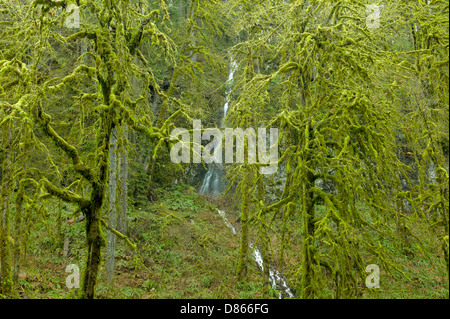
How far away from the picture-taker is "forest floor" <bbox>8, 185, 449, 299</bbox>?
837cm

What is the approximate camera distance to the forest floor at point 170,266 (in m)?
8.37

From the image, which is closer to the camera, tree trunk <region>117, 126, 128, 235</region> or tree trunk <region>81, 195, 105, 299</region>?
tree trunk <region>81, 195, 105, 299</region>

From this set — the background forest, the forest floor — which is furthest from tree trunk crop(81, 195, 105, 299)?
the forest floor

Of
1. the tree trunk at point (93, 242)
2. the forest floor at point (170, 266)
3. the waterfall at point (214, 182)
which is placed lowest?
the forest floor at point (170, 266)

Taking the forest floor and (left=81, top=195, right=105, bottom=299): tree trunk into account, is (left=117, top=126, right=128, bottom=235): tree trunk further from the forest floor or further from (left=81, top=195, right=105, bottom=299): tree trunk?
(left=81, top=195, right=105, bottom=299): tree trunk

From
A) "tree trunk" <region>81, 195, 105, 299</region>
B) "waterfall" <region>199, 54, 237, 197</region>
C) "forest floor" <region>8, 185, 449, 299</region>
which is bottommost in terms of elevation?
"forest floor" <region>8, 185, 449, 299</region>

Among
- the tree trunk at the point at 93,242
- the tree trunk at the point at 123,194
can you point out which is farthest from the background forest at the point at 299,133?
the tree trunk at the point at 123,194

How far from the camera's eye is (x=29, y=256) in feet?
30.8

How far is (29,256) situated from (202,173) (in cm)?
1075

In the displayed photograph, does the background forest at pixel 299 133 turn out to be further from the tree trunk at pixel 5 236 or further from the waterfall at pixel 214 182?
the waterfall at pixel 214 182

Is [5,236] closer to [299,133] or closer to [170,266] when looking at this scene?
[170,266]

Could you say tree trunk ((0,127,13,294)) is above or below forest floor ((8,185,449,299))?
above

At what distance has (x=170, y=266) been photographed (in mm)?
10789

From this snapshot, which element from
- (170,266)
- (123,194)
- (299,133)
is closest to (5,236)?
(123,194)
